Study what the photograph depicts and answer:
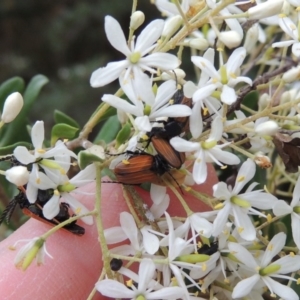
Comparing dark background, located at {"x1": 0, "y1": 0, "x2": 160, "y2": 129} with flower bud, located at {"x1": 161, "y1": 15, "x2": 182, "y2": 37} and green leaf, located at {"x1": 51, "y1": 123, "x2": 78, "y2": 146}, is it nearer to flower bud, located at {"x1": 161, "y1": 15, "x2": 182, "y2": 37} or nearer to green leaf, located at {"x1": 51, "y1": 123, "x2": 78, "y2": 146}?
green leaf, located at {"x1": 51, "y1": 123, "x2": 78, "y2": 146}

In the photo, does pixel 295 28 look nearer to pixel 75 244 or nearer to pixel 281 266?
pixel 281 266

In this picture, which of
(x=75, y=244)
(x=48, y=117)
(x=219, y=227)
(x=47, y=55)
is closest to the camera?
(x=219, y=227)

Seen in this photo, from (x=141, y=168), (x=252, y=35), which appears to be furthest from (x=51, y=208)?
(x=252, y=35)

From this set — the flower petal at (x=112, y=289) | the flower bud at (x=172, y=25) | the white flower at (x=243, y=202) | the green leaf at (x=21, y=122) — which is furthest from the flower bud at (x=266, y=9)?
the green leaf at (x=21, y=122)

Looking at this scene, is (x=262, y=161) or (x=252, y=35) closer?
(x=262, y=161)

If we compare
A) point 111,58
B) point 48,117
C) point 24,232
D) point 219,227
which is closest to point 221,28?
point 219,227

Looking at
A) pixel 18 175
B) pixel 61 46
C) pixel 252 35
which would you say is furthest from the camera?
pixel 61 46

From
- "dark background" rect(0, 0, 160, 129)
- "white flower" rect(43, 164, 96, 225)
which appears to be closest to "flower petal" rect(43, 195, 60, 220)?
"white flower" rect(43, 164, 96, 225)

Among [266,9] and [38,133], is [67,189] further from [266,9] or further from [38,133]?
[266,9]
